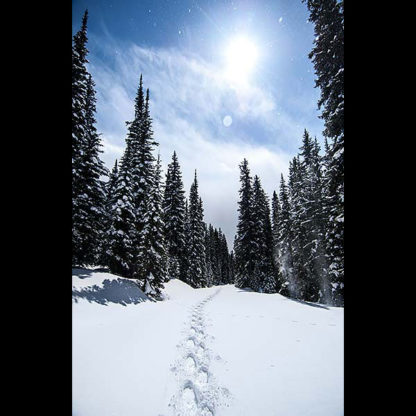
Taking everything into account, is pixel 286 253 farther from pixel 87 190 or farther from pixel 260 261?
pixel 87 190

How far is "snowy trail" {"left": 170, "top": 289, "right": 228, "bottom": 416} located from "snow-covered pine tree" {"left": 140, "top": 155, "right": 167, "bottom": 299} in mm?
14427

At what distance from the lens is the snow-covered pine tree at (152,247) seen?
63.5ft

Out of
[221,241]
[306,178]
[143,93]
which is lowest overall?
[221,241]

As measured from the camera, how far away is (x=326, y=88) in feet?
33.8

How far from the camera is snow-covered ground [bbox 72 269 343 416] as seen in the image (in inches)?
123

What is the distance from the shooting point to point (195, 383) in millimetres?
3711

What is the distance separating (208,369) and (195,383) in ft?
1.92

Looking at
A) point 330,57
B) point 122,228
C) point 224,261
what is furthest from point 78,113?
point 224,261

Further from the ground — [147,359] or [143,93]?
[143,93]

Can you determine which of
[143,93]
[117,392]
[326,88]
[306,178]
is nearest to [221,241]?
[306,178]

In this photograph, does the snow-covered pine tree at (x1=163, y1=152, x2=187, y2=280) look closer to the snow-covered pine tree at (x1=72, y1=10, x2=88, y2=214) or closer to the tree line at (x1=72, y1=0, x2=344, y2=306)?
the tree line at (x1=72, y1=0, x2=344, y2=306)
